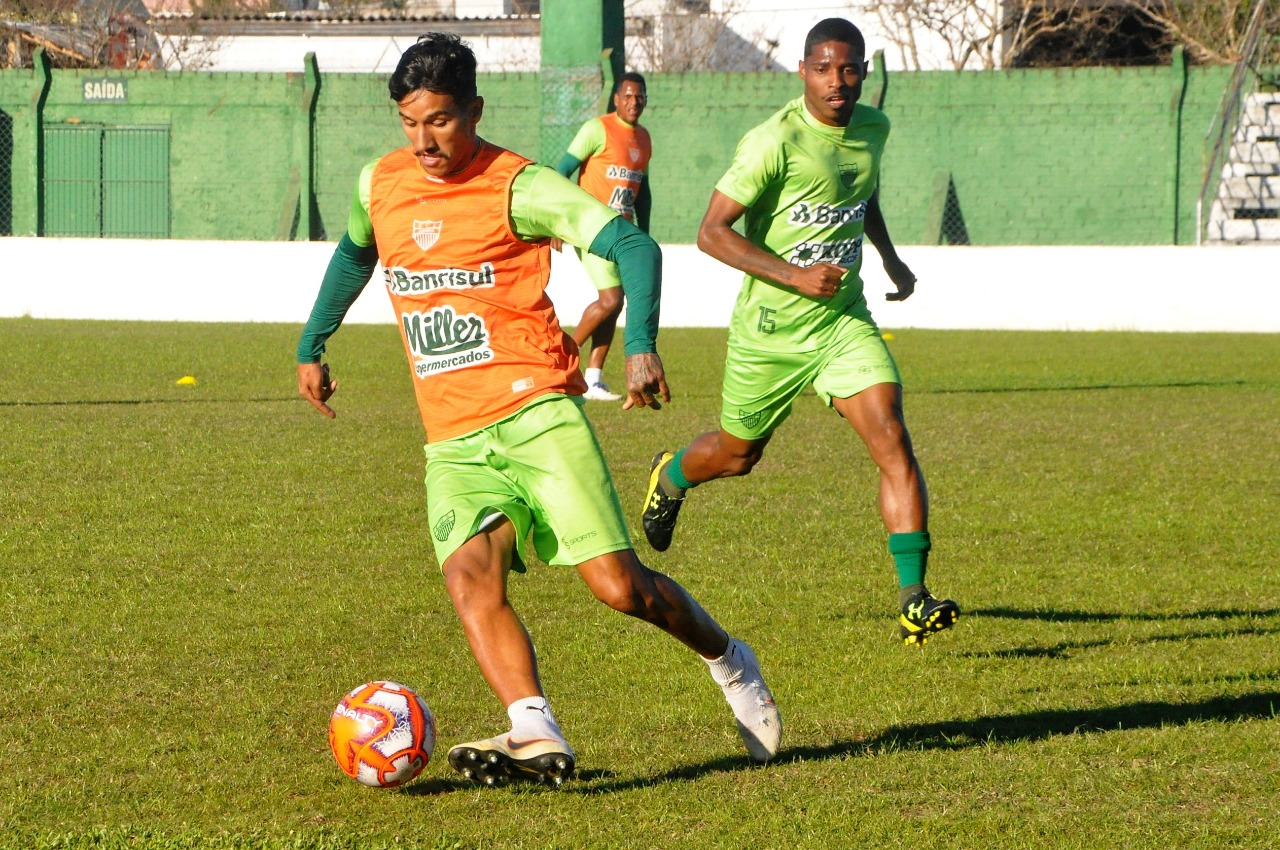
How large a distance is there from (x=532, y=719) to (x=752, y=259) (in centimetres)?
241

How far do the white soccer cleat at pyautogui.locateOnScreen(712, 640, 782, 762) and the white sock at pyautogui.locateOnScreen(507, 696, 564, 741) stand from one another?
0.56 m

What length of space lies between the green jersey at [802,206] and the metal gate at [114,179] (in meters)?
18.4

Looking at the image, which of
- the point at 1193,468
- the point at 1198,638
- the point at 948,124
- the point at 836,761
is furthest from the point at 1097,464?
the point at 948,124

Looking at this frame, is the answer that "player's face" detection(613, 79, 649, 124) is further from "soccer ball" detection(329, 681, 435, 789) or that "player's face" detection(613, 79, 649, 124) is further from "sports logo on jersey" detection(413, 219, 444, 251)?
"soccer ball" detection(329, 681, 435, 789)

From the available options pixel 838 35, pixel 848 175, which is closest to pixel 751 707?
pixel 848 175

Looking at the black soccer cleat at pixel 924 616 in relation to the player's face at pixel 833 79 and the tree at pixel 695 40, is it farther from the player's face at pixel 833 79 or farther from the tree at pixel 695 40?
the tree at pixel 695 40

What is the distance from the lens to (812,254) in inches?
255

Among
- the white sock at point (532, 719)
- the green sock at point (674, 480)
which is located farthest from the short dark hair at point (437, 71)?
the green sock at point (674, 480)

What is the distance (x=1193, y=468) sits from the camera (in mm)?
10117

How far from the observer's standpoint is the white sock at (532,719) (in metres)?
4.23

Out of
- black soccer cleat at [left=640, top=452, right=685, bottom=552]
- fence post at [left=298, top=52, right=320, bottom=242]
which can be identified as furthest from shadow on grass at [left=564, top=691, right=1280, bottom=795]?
fence post at [left=298, top=52, right=320, bottom=242]

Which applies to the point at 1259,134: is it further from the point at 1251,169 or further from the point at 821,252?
the point at 821,252

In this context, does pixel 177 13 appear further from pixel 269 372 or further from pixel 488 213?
pixel 488 213

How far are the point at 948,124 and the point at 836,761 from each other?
1782cm
